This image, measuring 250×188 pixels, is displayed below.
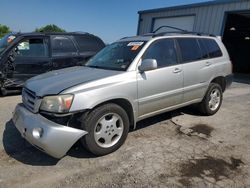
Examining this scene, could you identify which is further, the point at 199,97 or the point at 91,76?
the point at 199,97

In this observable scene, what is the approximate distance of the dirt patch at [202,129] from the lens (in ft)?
14.5

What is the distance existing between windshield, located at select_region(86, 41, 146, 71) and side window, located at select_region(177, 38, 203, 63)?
907 millimetres

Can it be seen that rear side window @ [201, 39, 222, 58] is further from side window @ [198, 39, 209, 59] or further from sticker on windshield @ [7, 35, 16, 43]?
sticker on windshield @ [7, 35, 16, 43]

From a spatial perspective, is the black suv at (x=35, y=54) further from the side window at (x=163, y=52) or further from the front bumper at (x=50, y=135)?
the front bumper at (x=50, y=135)

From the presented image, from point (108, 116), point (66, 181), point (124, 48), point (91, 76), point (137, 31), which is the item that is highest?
point (137, 31)

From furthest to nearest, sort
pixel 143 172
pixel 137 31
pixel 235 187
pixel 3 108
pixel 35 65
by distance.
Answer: pixel 137 31 → pixel 35 65 → pixel 3 108 → pixel 143 172 → pixel 235 187

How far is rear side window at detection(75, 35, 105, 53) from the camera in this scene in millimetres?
7418

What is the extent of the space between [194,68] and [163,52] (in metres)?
0.81

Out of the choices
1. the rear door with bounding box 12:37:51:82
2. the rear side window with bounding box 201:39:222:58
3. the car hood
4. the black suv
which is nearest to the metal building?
the rear side window with bounding box 201:39:222:58

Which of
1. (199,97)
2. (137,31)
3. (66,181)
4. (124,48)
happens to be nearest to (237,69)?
(137,31)

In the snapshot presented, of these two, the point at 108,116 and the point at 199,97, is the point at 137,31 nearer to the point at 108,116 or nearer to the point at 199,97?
the point at 199,97

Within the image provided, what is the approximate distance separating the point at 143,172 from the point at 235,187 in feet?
3.61

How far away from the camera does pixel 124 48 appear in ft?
Result: 13.9

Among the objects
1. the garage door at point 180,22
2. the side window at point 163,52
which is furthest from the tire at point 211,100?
the garage door at point 180,22
